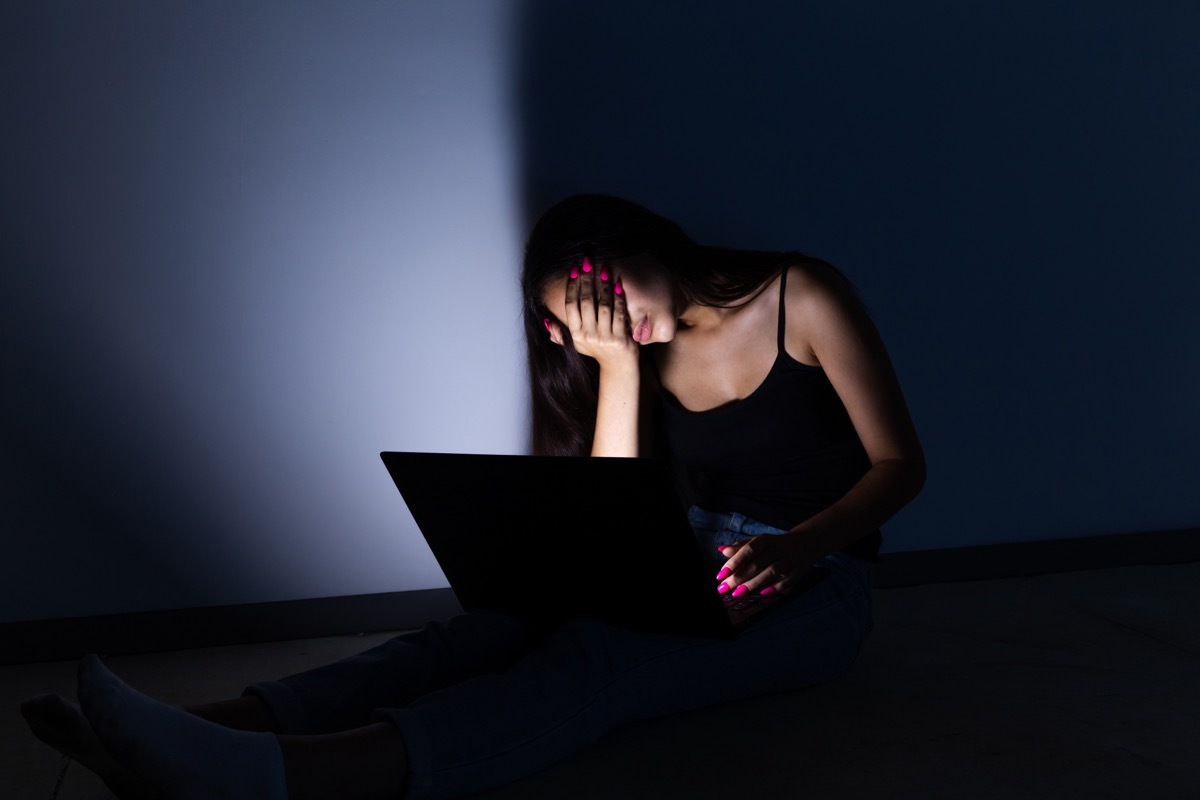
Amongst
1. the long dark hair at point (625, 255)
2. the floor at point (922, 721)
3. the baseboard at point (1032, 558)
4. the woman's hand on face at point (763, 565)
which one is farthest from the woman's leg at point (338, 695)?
the baseboard at point (1032, 558)

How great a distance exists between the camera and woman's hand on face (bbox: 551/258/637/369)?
144 cm

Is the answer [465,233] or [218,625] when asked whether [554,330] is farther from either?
[218,625]

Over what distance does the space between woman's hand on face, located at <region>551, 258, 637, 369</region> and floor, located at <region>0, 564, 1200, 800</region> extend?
0.56 meters

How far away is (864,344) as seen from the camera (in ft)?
4.37

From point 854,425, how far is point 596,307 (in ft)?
1.36

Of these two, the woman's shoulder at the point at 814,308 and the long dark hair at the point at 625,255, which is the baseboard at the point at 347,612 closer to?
the long dark hair at the point at 625,255

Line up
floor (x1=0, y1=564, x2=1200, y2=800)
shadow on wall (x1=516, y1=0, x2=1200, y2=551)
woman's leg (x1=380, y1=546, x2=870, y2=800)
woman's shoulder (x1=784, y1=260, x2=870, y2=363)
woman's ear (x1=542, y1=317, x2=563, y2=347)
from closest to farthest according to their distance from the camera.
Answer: woman's leg (x1=380, y1=546, x2=870, y2=800) → floor (x1=0, y1=564, x2=1200, y2=800) → woman's shoulder (x1=784, y1=260, x2=870, y2=363) → woman's ear (x1=542, y1=317, x2=563, y2=347) → shadow on wall (x1=516, y1=0, x2=1200, y2=551)

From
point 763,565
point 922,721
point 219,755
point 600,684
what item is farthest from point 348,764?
point 922,721

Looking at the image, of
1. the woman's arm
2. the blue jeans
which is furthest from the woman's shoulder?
the blue jeans

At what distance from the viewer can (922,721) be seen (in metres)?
→ 1.23

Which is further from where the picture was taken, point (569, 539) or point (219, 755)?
point (569, 539)

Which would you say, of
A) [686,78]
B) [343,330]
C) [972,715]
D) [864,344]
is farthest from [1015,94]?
[343,330]

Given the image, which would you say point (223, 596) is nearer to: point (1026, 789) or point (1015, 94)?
point (1026, 789)

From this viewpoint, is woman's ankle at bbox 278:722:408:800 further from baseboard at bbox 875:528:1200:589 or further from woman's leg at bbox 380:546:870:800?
baseboard at bbox 875:528:1200:589
